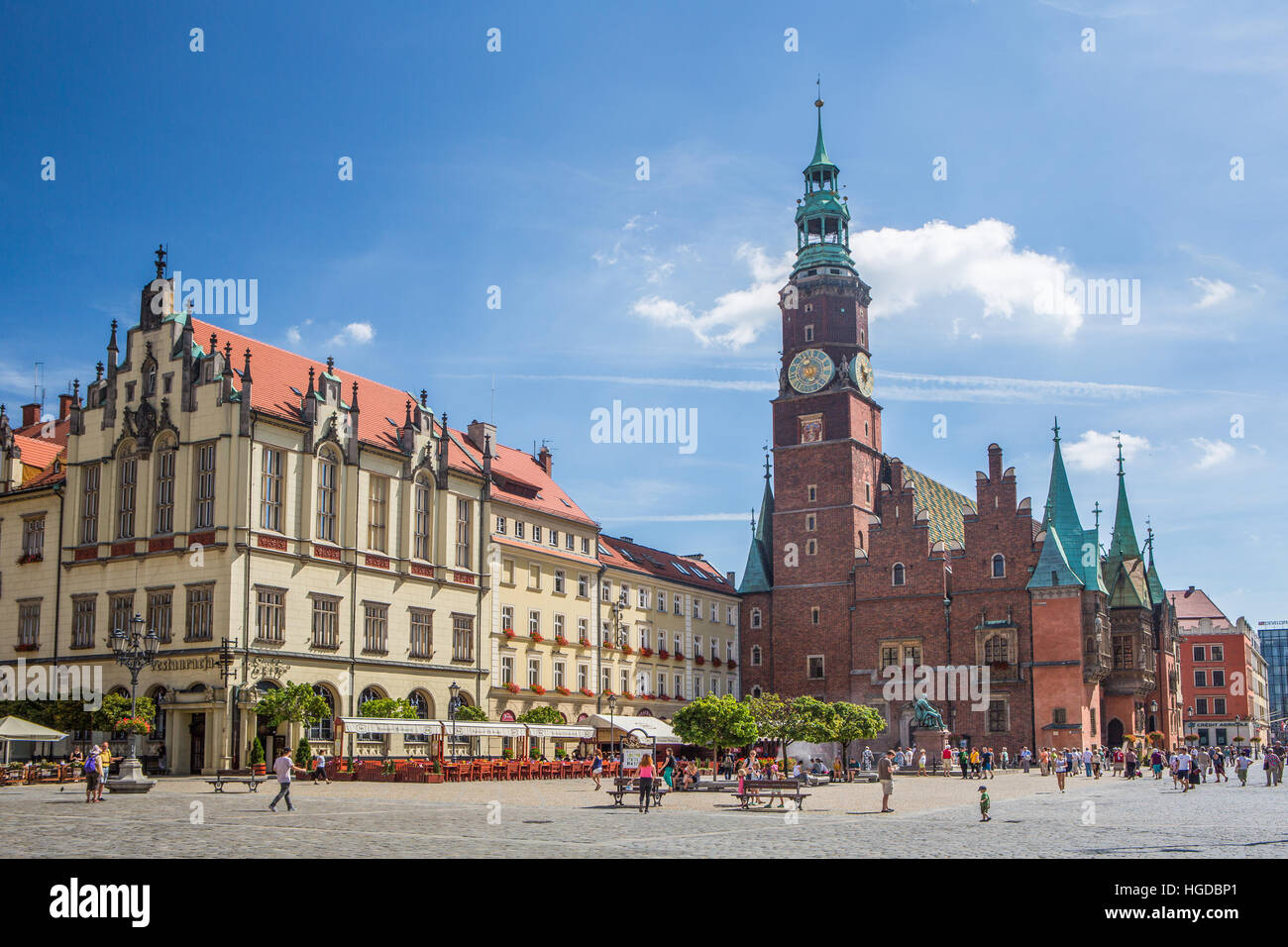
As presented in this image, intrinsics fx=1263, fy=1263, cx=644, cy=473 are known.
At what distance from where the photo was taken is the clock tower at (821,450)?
8281 centimetres

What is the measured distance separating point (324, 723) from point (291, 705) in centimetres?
451

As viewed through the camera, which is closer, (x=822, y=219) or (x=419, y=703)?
(x=419, y=703)

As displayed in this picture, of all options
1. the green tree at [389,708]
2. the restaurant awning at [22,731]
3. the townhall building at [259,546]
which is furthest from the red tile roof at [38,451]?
the green tree at [389,708]

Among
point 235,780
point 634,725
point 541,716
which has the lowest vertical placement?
point 235,780

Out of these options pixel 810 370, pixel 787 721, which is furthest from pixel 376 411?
pixel 810 370

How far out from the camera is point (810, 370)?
8581 centimetres

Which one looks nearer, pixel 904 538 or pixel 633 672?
pixel 633 672

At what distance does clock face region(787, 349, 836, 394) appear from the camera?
85188 millimetres

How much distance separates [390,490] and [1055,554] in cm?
4082

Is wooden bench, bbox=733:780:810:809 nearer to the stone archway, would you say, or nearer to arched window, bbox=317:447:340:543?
arched window, bbox=317:447:340:543

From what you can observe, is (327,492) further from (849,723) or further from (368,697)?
(849,723)

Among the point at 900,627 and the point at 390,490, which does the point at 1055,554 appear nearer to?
the point at 900,627

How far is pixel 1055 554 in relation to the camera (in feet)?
249
